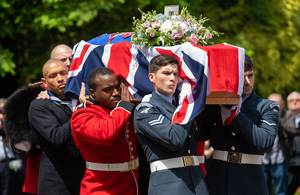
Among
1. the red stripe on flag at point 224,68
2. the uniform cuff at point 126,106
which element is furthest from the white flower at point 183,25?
the uniform cuff at point 126,106

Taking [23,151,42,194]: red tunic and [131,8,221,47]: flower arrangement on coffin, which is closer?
[131,8,221,47]: flower arrangement on coffin

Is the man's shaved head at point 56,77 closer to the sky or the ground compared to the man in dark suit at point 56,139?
closer to the sky

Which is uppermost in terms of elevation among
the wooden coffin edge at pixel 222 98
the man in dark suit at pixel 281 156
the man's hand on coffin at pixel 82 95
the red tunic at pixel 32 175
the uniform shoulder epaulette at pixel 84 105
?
the wooden coffin edge at pixel 222 98

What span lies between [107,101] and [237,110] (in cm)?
110

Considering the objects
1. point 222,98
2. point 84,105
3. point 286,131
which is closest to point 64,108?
point 84,105

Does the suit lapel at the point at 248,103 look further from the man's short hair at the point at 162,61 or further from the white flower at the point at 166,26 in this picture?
the white flower at the point at 166,26

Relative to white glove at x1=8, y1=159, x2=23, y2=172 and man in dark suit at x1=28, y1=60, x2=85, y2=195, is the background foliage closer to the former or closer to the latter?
white glove at x1=8, y1=159, x2=23, y2=172

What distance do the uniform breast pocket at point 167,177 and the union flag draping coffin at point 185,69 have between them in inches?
15.1

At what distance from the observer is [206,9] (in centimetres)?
887

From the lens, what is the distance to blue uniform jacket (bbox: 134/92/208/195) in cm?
269

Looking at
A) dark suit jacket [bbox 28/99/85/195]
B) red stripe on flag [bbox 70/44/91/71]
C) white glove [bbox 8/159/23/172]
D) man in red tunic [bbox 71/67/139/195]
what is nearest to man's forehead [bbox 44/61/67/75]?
red stripe on flag [bbox 70/44/91/71]

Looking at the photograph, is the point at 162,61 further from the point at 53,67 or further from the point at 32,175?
the point at 32,175

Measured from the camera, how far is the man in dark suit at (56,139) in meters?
3.42

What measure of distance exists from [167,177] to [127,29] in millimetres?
5739
